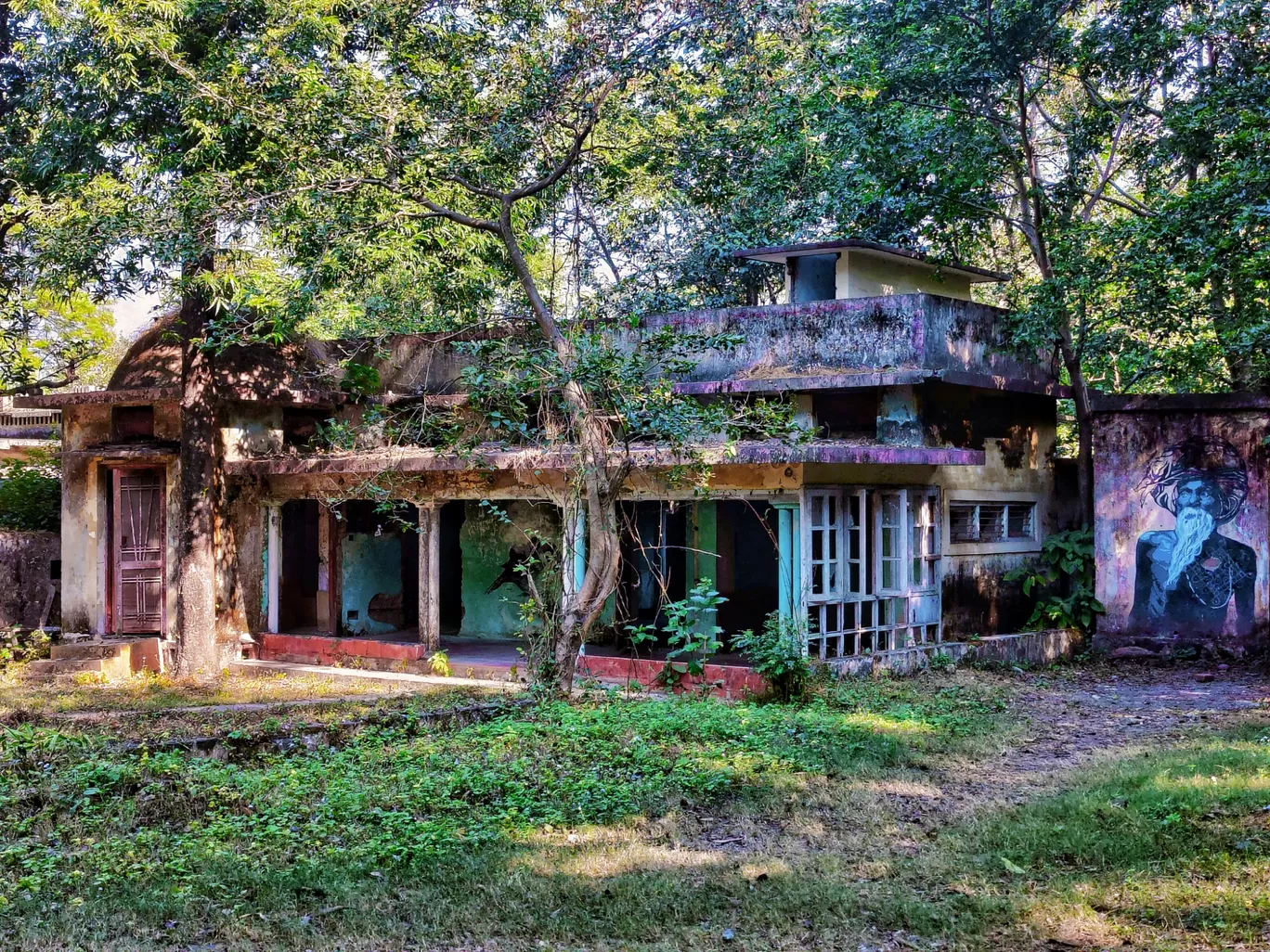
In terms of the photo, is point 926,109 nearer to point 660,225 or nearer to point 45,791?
point 660,225

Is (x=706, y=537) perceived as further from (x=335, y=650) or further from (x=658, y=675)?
(x=335, y=650)

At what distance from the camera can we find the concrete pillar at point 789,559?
12125mm

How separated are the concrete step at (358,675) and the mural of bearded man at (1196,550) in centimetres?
774

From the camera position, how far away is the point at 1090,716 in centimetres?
1022

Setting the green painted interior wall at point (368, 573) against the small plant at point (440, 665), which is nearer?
the small plant at point (440, 665)

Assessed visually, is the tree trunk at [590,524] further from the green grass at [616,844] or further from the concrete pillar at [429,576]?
the concrete pillar at [429,576]

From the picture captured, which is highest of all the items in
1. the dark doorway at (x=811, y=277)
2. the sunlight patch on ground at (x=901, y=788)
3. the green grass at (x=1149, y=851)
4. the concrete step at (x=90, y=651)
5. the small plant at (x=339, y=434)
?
the dark doorway at (x=811, y=277)

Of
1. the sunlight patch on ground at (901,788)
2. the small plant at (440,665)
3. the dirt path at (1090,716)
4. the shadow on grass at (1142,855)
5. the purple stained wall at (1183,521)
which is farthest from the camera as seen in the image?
the purple stained wall at (1183,521)

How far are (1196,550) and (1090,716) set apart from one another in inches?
180

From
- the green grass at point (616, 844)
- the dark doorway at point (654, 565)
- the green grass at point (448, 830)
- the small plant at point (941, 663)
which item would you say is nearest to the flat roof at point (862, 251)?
the dark doorway at point (654, 565)

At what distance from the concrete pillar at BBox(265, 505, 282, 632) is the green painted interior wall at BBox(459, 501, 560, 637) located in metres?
2.48

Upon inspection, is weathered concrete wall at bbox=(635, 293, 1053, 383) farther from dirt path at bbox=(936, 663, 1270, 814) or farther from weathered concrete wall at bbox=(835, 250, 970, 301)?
dirt path at bbox=(936, 663, 1270, 814)

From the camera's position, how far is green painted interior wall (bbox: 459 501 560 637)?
16.0 m

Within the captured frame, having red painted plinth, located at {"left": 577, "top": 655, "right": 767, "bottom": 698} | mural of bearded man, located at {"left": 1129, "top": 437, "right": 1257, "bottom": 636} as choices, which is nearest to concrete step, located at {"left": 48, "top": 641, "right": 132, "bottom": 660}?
red painted plinth, located at {"left": 577, "top": 655, "right": 767, "bottom": 698}
